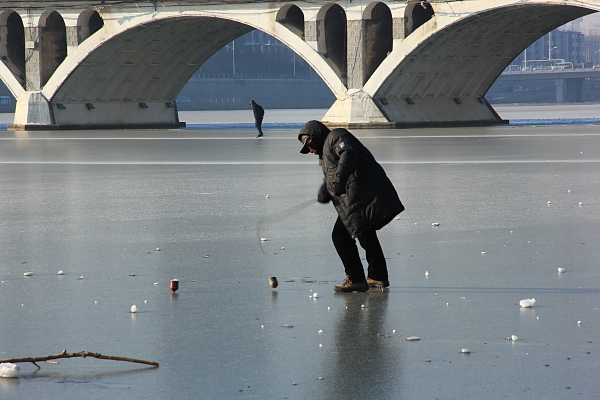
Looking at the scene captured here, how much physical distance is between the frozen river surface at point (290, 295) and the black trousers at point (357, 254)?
0.20m

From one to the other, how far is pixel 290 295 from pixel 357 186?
881mm

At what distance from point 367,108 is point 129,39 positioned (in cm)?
1206

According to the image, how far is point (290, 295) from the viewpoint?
22.1 feet

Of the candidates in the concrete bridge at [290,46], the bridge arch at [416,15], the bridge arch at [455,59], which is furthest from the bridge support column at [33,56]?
the bridge arch at [416,15]

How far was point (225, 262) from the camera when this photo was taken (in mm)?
8086

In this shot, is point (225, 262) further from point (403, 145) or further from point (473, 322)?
point (403, 145)

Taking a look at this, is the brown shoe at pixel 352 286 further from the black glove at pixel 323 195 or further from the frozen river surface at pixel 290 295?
the black glove at pixel 323 195

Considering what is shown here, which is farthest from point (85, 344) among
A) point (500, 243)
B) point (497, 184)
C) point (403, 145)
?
point (403, 145)

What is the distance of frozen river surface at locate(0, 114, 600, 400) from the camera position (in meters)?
4.60

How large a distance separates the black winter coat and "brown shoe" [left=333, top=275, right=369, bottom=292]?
13.7 inches

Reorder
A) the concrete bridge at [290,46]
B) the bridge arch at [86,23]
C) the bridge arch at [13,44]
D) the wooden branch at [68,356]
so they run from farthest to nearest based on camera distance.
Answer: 1. the bridge arch at [13,44]
2. the bridge arch at [86,23]
3. the concrete bridge at [290,46]
4. the wooden branch at [68,356]

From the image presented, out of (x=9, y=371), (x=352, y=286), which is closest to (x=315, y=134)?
(x=352, y=286)

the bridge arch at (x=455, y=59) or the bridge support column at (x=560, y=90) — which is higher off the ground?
the bridge arch at (x=455, y=59)

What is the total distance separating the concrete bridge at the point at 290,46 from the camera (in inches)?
1532
